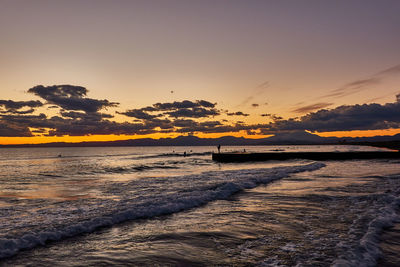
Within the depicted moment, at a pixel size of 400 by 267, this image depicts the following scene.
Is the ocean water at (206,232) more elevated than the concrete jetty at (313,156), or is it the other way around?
the ocean water at (206,232)

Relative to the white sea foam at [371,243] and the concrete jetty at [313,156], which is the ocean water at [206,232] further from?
the concrete jetty at [313,156]

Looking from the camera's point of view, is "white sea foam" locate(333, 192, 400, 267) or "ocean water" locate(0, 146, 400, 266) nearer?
"white sea foam" locate(333, 192, 400, 267)

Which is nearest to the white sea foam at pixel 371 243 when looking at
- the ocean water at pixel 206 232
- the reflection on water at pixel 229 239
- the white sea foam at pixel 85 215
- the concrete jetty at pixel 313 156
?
the ocean water at pixel 206 232

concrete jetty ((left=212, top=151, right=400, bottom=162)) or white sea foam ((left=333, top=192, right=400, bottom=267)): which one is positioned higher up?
white sea foam ((left=333, top=192, right=400, bottom=267))

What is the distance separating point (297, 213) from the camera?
9984 mm

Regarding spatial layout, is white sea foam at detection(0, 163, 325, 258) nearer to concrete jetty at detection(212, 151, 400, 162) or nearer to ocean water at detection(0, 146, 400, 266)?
ocean water at detection(0, 146, 400, 266)

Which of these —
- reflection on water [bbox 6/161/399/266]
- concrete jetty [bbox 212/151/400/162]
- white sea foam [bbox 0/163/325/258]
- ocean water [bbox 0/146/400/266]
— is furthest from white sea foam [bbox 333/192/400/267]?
concrete jetty [bbox 212/151/400/162]

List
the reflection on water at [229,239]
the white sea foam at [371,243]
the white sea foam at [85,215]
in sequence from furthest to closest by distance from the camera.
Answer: the white sea foam at [85,215] → the reflection on water at [229,239] → the white sea foam at [371,243]

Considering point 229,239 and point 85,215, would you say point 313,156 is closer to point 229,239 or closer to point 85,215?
point 229,239

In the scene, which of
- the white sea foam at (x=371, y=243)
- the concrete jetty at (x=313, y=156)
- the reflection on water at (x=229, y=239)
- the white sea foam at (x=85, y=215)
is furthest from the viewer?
the concrete jetty at (x=313, y=156)

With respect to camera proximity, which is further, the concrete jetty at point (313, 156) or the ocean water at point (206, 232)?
the concrete jetty at point (313, 156)

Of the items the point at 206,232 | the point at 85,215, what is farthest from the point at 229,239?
the point at 85,215

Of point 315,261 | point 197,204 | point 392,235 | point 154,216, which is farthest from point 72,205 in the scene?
point 392,235

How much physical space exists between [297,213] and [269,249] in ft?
13.9
